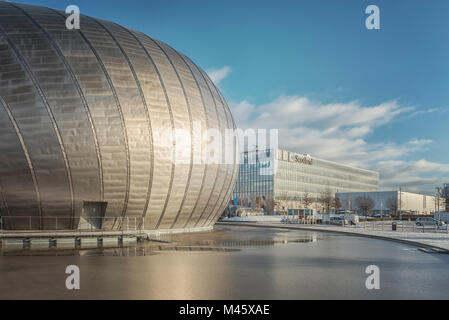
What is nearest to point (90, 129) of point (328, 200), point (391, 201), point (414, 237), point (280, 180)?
point (414, 237)

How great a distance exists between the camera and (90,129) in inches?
917

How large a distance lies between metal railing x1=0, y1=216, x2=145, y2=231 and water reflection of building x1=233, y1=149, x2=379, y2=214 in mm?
82283

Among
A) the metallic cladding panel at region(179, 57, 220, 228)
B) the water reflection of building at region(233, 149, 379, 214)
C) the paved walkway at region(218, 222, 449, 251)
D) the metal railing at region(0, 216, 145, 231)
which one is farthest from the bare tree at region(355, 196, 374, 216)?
the metal railing at region(0, 216, 145, 231)

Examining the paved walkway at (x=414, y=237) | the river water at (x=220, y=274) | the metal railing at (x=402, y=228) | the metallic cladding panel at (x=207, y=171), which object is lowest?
the metal railing at (x=402, y=228)

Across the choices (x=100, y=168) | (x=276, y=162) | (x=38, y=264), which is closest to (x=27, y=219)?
(x=100, y=168)

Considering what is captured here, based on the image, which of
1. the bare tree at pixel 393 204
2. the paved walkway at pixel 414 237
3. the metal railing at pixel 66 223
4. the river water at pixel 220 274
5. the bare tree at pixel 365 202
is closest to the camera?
the river water at pixel 220 274

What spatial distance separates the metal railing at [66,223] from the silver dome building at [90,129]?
0.19ft

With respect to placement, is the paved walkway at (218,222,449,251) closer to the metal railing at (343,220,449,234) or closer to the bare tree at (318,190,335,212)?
the metal railing at (343,220,449,234)

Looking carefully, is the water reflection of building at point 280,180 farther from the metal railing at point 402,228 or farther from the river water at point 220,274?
the river water at point 220,274

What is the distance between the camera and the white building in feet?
381

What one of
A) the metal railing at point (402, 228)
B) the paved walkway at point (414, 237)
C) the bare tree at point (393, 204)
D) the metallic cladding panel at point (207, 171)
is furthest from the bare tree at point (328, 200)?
the metallic cladding panel at point (207, 171)

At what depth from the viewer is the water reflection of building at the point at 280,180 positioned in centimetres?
11694

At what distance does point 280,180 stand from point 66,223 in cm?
9941
